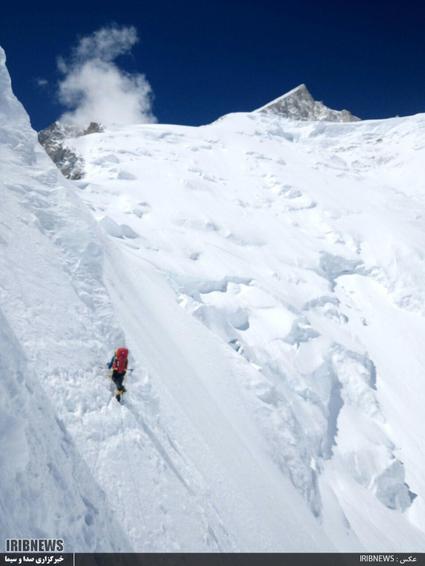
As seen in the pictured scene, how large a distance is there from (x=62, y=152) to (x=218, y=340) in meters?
36.9

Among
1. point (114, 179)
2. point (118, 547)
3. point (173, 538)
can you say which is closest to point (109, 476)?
point (118, 547)

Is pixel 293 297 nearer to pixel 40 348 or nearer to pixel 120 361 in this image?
pixel 120 361

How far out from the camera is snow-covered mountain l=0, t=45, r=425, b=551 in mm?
8070

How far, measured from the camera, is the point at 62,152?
155ft

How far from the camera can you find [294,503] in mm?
13891

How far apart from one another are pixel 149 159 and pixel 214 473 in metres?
39.1

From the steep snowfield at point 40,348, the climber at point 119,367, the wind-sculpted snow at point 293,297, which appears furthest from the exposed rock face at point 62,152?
the climber at point 119,367

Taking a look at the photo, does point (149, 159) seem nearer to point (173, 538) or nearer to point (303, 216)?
point (303, 216)

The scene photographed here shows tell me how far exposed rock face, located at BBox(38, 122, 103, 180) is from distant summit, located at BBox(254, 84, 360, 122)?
170 feet

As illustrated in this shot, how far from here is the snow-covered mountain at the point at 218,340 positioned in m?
8.07

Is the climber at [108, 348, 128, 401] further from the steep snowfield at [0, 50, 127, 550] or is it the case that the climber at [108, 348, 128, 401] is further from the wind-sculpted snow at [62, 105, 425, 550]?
the wind-sculpted snow at [62, 105, 425, 550]

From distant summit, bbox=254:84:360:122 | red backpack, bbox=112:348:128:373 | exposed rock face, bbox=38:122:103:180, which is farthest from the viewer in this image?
distant summit, bbox=254:84:360:122

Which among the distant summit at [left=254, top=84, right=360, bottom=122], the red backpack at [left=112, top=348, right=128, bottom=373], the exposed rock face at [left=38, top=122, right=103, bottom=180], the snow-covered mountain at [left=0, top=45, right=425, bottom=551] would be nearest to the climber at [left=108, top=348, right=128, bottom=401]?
the red backpack at [left=112, top=348, right=128, bottom=373]

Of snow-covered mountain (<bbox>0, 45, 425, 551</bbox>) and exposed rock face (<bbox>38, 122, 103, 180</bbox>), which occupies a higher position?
exposed rock face (<bbox>38, 122, 103, 180</bbox>)
